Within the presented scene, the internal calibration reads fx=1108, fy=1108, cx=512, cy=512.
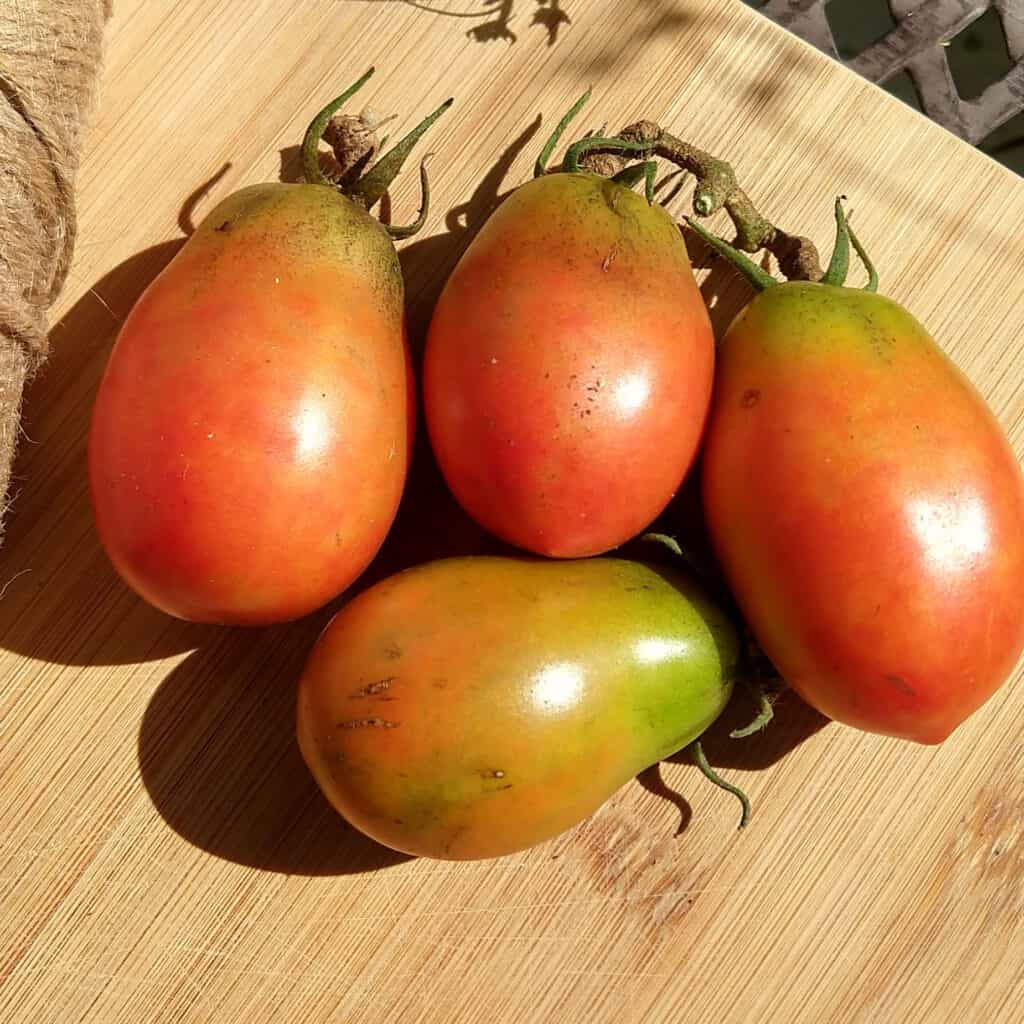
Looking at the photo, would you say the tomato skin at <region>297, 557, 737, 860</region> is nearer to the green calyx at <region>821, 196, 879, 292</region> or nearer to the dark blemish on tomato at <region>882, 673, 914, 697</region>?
the dark blemish on tomato at <region>882, 673, 914, 697</region>

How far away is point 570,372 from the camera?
0.63 m

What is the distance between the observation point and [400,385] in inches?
27.2

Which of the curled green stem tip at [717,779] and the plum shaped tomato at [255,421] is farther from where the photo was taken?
the curled green stem tip at [717,779]

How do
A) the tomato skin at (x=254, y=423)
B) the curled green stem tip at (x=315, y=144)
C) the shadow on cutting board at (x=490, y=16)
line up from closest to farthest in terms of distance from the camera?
the tomato skin at (x=254, y=423), the curled green stem tip at (x=315, y=144), the shadow on cutting board at (x=490, y=16)

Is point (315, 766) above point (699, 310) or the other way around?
the other way around

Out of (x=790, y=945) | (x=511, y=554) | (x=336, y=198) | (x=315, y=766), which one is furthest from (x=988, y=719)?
(x=336, y=198)

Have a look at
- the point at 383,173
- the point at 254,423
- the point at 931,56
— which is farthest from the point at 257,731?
the point at 931,56

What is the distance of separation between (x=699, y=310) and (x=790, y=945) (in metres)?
0.45

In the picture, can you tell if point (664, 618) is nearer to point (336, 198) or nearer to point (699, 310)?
point (699, 310)

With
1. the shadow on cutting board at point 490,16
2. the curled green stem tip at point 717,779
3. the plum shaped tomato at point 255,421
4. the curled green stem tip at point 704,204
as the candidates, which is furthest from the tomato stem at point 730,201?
the curled green stem tip at point 717,779

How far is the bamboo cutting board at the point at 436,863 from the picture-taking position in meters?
0.76

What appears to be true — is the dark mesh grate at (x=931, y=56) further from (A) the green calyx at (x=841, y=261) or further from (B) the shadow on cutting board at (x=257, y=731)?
(B) the shadow on cutting board at (x=257, y=731)

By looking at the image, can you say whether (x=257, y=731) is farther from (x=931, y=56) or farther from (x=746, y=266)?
(x=931, y=56)

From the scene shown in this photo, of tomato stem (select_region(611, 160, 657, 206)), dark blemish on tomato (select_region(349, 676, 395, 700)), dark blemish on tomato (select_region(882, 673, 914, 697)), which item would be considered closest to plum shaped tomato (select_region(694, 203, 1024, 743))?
dark blemish on tomato (select_region(882, 673, 914, 697))
